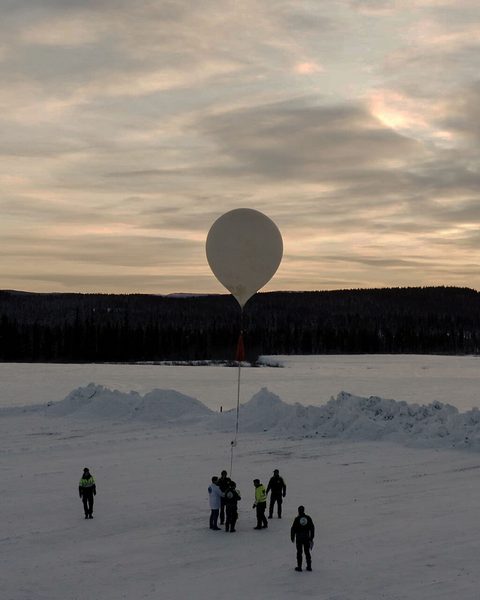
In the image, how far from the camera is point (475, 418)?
3067 centimetres

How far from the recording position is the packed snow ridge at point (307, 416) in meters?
30.5

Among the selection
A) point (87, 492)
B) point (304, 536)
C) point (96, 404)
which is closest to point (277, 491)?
point (304, 536)

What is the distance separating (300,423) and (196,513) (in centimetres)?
1559

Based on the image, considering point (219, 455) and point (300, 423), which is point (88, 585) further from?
point (300, 423)

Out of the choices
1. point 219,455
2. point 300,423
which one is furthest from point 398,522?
point 300,423

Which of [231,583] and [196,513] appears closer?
[231,583]

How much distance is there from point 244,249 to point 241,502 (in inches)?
269

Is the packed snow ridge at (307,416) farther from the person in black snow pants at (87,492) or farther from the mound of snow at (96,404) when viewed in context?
the person in black snow pants at (87,492)

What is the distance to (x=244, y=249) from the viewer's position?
19438 mm

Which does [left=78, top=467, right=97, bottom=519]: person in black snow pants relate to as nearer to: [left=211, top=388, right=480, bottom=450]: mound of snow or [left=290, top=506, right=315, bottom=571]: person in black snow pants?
[left=290, top=506, right=315, bottom=571]: person in black snow pants

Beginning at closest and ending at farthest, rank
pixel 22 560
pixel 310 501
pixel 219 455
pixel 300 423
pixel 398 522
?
pixel 22 560, pixel 398 522, pixel 310 501, pixel 219 455, pixel 300 423

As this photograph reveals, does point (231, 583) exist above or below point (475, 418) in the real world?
below

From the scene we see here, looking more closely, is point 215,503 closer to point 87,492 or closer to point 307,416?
point 87,492

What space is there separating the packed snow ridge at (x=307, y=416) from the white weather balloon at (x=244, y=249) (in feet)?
44.1
